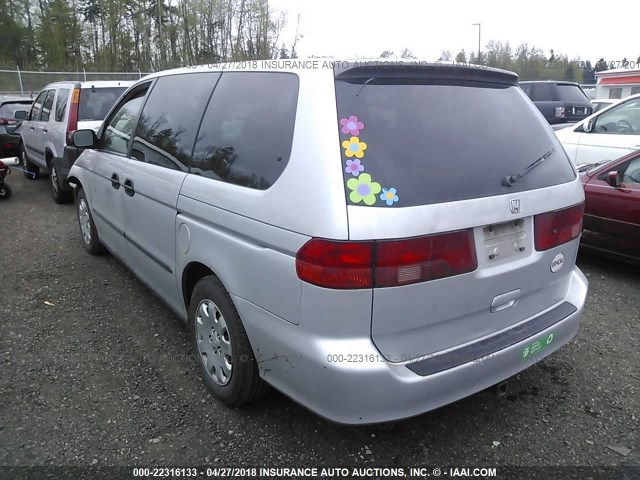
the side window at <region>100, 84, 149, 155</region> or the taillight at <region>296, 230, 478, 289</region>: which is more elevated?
the side window at <region>100, 84, 149, 155</region>

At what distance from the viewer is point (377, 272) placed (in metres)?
1.93

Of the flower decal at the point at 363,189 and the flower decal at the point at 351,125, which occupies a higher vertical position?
the flower decal at the point at 351,125

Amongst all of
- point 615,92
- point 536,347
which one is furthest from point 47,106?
point 615,92

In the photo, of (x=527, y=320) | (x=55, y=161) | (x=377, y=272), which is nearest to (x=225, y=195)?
(x=377, y=272)

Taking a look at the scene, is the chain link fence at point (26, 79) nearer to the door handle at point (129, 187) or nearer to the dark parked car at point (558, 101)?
the dark parked car at point (558, 101)

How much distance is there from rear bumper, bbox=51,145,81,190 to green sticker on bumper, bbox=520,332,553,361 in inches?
255

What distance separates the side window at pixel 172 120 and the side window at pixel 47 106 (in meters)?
5.39

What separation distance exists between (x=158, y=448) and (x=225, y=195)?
4.23 feet

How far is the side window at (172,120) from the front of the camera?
2994 mm

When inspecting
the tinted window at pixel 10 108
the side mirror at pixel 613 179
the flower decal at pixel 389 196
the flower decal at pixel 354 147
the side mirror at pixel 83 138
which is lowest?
the side mirror at pixel 613 179

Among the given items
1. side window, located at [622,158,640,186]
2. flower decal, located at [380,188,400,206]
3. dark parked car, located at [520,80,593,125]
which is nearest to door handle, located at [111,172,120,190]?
flower decal, located at [380,188,400,206]

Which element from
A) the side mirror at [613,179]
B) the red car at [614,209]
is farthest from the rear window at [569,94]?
the side mirror at [613,179]

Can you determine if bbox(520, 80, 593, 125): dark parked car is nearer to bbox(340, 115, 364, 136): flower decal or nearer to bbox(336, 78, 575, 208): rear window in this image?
bbox(336, 78, 575, 208): rear window

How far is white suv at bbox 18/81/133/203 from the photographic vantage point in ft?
23.6
